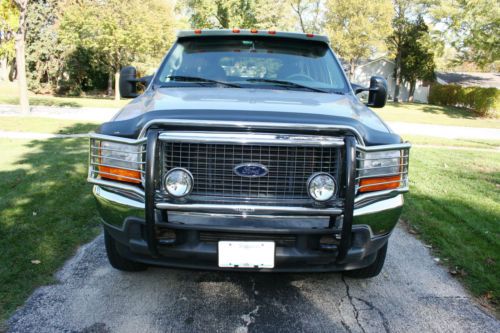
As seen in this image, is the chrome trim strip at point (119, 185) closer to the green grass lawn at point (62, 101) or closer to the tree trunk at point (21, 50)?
the tree trunk at point (21, 50)

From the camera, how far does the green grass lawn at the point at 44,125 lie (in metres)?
10.7

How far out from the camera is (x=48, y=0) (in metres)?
26.6

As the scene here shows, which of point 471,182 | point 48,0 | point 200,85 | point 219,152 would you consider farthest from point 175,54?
point 48,0

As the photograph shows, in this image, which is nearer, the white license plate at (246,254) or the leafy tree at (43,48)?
the white license plate at (246,254)

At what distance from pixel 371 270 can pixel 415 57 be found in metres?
41.6

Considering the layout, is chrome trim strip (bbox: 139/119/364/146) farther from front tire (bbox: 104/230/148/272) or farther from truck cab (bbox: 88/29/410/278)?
front tire (bbox: 104/230/148/272)

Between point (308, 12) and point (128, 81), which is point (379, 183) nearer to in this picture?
point (128, 81)

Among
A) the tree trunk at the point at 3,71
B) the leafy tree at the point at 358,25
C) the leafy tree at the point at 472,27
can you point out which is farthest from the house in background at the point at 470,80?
the tree trunk at the point at 3,71

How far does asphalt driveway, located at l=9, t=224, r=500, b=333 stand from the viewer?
→ 2752mm

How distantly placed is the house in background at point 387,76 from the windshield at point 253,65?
46130 millimetres

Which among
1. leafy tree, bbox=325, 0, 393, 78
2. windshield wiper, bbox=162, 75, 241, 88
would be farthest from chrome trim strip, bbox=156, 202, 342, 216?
leafy tree, bbox=325, 0, 393, 78

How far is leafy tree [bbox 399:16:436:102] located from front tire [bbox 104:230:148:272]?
40.1 metres

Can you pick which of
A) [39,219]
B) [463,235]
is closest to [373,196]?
[463,235]

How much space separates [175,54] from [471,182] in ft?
18.0
